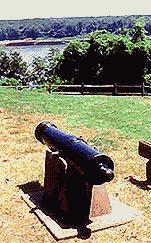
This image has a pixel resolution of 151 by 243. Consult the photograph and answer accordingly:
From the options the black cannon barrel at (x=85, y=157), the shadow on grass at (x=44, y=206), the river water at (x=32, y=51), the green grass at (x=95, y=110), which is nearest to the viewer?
the black cannon barrel at (x=85, y=157)

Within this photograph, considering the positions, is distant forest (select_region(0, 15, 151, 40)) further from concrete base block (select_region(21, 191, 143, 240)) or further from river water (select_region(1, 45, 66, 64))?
concrete base block (select_region(21, 191, 143, 240))

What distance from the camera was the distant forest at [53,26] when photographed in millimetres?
159375

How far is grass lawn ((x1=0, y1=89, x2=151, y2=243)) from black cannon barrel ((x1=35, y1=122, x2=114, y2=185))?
85 cm

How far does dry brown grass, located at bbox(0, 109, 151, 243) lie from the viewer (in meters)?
5.60

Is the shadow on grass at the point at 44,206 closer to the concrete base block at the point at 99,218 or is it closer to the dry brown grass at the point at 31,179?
the concrete base block at the point at 99,218

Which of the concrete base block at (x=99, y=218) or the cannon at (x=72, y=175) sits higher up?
the cannon at (x=72, y=175)

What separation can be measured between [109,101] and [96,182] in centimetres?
1093

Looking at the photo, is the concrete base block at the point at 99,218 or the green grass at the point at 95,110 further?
the green grass at the point at 95,110

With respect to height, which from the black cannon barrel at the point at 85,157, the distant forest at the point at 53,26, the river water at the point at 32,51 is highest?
the black cannon barrel at the point at 85,157

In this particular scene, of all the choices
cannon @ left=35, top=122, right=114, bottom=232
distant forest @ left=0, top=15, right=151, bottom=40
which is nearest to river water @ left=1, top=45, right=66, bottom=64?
distant forest @ left=0, top=15, right=151, bottom=40

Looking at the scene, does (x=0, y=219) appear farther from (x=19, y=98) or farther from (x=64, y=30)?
(x=64, y=30)

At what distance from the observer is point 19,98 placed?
16297mm

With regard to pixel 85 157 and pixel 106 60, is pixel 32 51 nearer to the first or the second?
pixel 106 60

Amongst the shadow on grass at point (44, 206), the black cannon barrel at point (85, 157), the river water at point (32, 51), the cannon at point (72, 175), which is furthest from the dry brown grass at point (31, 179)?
the river water at point (32, 51)
